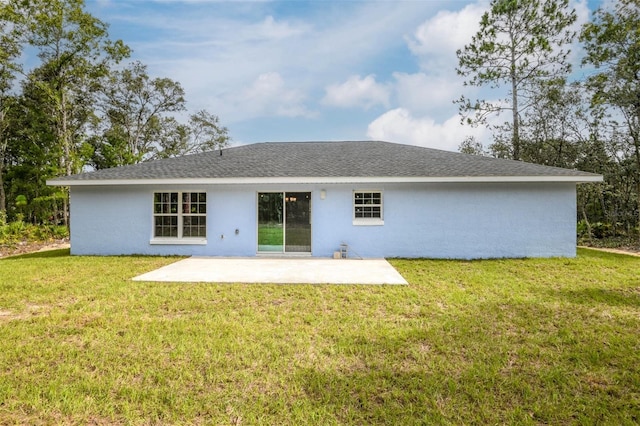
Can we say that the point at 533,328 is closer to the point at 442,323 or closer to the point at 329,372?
the point at 442,323

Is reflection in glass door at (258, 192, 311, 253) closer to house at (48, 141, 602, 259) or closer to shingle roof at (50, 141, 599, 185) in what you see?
house at (48, 141, 602, 259)

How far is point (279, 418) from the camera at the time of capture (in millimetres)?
2617

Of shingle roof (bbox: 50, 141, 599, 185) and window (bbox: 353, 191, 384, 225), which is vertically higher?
shingle roof (bbox: 50, 141, 599, 185)

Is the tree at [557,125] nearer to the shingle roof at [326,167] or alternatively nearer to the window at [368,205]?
the shingle roof at [326,167]

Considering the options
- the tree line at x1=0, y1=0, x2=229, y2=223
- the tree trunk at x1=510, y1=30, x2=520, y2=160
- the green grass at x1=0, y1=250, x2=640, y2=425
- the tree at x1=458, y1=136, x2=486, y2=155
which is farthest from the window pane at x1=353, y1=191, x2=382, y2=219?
the tree line at x1=0, y1=0, x2=229, y2=223

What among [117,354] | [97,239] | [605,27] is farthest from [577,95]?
[97,239]

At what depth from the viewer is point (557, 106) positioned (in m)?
17.2

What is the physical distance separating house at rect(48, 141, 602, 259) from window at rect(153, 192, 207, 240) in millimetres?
34

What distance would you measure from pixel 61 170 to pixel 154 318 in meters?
19.7

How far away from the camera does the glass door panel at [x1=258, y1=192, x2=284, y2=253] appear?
10.5 meters

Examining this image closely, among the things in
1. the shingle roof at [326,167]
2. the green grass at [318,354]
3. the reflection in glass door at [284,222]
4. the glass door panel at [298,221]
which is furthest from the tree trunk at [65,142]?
the glass door panel at [298,221]

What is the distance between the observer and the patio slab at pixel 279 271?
7051 mm

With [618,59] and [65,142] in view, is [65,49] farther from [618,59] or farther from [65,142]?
[618,59]

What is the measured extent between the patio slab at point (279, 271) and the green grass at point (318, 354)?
59 cm
